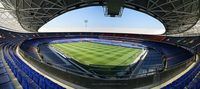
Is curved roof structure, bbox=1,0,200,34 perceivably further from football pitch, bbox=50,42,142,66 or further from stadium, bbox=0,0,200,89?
football pitch, bbox=50,42,142,66

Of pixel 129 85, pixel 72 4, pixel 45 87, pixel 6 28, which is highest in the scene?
pixel 72 4

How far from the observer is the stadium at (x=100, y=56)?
630 inches

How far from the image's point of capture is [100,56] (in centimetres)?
3388

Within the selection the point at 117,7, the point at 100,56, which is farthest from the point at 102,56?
the point at 117,7

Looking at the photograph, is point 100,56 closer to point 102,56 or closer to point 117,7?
point 102,56

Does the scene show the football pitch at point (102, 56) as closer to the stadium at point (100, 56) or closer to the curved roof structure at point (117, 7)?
the stadium at point (100, 56)

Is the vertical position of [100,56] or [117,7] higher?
[117,7]

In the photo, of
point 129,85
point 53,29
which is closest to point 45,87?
point 129,85

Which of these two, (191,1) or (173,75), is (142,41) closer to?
(191,1)

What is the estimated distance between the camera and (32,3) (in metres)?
26.8

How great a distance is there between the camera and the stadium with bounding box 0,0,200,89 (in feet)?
52.5

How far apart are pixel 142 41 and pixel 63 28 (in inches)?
962

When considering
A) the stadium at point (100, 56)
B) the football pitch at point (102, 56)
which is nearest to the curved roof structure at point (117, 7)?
the stadium at point (100, 56)

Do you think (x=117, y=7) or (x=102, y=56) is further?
(x=102, y=56)
